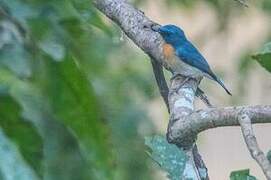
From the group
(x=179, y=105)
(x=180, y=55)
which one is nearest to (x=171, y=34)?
(x=180, y=55)

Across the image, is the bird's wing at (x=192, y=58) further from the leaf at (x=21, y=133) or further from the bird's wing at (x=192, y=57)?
the leaf at (x=21, y=133)

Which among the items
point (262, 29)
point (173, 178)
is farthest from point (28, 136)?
point (262, 29)

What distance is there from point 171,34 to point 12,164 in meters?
0.69

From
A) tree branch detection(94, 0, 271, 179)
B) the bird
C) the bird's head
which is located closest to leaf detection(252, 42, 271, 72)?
tree branch detection(94, 0, 271, 179)

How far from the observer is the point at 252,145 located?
1132 millimetres

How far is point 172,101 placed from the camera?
1411 millimetres

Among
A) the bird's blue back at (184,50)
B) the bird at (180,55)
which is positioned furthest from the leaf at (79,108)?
the bird's blue back at (184,50)

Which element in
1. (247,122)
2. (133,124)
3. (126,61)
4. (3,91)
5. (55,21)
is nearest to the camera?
(247,122)

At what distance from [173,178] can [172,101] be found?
0.20 metres

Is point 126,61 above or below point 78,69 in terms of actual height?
below

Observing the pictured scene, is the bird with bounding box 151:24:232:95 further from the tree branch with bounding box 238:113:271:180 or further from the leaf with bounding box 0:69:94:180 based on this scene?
the tree branch with bounding box 238:113:271:180

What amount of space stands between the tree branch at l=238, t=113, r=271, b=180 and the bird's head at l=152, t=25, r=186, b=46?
51 cm

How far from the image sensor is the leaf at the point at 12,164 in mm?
1116

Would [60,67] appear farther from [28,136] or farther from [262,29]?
[262,29]
